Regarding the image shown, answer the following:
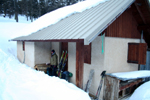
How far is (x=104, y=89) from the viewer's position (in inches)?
190

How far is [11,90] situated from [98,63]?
331cm

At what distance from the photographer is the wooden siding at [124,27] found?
4.96 m

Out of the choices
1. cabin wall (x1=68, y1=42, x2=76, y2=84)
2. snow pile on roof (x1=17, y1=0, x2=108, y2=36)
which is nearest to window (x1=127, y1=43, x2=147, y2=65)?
cabin wall (x1=68, y1=42, x2=76, y2=84)

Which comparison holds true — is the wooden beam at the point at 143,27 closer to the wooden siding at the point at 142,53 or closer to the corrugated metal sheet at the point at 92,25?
the wooden siding at the point at 142,53

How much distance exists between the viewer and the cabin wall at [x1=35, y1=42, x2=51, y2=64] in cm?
829

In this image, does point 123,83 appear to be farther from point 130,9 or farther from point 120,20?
point 130,9

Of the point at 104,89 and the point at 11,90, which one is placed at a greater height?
the point at 11,90

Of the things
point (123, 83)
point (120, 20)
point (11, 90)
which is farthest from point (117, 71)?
point (11, 90)

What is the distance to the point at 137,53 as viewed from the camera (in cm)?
529

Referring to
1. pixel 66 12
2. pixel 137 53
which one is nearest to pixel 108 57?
pixel 137 53

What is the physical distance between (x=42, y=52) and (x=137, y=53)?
591cm

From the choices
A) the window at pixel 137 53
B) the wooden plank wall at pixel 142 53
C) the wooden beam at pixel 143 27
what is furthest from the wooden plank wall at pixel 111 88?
the wooden beam at pixel 143 27

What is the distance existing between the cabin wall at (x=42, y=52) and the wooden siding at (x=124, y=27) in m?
5.02

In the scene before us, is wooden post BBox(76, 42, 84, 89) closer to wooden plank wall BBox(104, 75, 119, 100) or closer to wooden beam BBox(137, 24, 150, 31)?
wooden plank wall BBox(104, 75, 119, 100)
